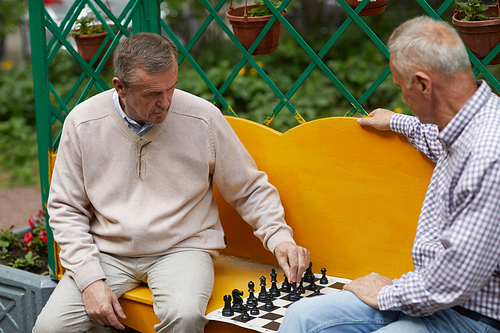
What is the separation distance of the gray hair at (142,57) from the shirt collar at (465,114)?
50.0 inches

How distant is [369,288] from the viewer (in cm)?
217

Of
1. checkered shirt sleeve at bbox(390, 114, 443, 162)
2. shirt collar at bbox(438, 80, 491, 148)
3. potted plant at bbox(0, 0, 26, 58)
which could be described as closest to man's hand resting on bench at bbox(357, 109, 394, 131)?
checkered shirt sleeve at bbox(390, 114, 443, 162)

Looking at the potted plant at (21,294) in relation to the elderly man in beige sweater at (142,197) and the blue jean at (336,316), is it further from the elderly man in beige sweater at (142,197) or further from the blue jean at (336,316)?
the blue jean at (336,316)

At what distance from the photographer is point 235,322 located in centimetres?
242

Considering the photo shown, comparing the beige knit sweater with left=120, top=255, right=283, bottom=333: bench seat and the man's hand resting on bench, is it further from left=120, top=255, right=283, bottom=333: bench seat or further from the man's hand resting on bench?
the man's hand resting on bench

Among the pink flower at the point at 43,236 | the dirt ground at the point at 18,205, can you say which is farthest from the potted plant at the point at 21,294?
the dirt ground at the point at 18,205

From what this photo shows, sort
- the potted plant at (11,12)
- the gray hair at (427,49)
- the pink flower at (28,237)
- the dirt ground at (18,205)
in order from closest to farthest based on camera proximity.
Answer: the gray hair at (427,49), the pink flower at (28,237), the dirt ground at (18,205), the potted plant at (11,12)

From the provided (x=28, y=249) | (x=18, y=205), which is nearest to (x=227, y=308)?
(x=28, y=249)

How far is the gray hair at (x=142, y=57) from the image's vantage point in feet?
8.28

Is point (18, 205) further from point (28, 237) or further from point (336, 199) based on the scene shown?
point (336, 199)

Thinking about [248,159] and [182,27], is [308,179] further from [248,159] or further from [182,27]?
[182,27]

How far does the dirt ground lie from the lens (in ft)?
18.0

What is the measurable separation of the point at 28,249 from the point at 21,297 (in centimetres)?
74

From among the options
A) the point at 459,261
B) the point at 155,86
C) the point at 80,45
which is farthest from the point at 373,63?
the point at 459,261
